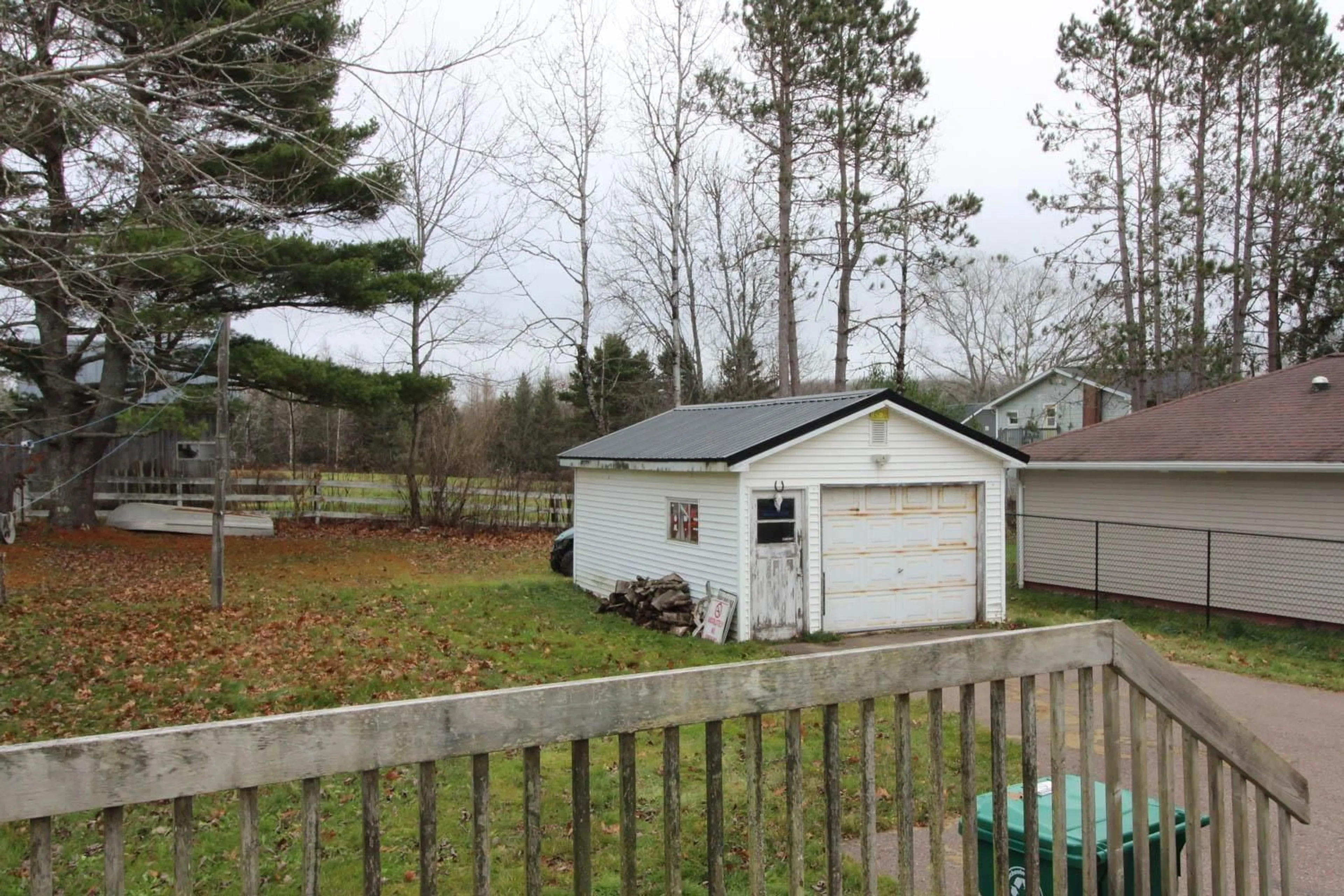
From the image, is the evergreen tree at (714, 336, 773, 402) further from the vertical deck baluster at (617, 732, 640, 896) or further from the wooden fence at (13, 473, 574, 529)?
the vertical deck baluster at (617, 732, 640, 896)

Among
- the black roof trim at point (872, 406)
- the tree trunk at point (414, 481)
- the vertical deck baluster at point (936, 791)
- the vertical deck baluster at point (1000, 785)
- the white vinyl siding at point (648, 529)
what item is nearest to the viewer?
the vertical deck baluster at point (936, 791)

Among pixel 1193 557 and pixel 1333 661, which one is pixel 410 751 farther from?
pixel 1193 557

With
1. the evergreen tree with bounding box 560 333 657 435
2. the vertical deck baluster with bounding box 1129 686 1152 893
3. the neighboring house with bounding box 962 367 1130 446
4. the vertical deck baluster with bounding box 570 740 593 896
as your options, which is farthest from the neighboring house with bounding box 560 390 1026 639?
the neighboring house with bounding box 962 367 1130 446

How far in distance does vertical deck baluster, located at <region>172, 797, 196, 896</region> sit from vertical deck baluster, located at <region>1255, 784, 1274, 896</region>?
3.30m

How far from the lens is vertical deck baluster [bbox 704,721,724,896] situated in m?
2.22

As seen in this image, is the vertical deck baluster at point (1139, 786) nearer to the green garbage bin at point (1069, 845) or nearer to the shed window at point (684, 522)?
the green garbage bin at point (1069, 845)

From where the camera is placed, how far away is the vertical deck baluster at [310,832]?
6.09ft

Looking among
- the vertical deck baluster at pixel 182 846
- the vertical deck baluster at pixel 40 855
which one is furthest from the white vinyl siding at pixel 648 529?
the vertical deck baluster at pixel 40 855

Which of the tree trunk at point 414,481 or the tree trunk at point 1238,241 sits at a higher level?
the tree trunk at point 1238,241

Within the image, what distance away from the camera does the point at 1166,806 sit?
114 inches

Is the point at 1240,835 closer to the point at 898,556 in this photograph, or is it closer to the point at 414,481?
the point at 898,556

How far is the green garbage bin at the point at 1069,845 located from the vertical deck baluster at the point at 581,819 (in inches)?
53.3

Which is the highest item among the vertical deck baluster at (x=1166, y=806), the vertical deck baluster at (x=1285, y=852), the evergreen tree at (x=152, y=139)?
the evergreen tree at (x=152, y=139)

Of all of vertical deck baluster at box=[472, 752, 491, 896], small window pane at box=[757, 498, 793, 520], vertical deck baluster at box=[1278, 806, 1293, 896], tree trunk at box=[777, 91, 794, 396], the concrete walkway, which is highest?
tree trunk at box=[777, 91, 794, 396]
